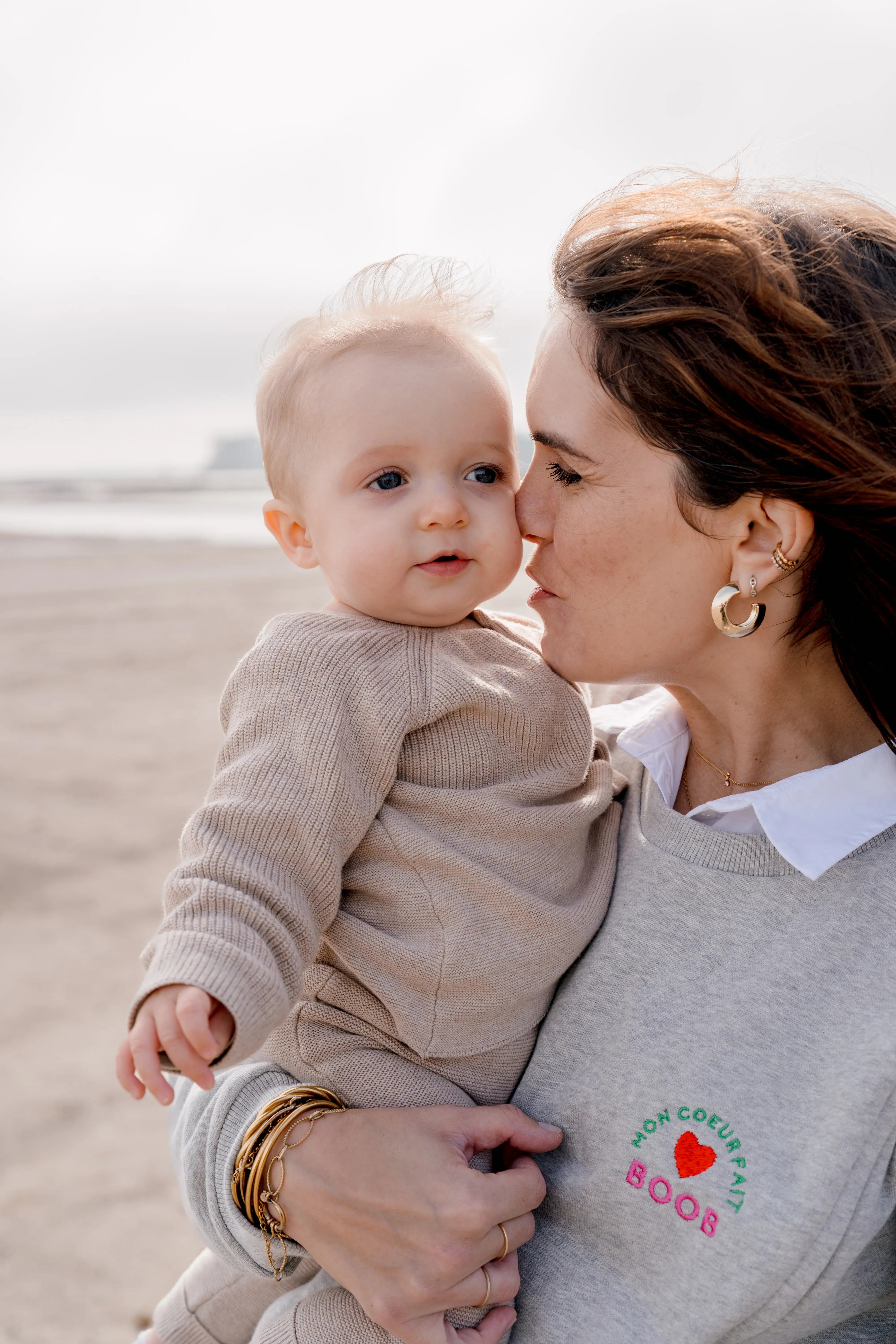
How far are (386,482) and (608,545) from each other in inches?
14.0

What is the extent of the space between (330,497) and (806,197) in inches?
34.0

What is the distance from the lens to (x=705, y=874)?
1.61 metres

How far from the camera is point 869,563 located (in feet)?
5.41

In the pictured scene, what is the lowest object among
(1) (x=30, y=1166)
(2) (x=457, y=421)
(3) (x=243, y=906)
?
(1) (x=30, y=1166)

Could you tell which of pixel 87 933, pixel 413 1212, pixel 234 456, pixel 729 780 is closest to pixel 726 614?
pixel 729 780

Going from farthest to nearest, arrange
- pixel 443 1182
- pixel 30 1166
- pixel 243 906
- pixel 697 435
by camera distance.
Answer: pixel 30 1166
pixel 697 435
pixel 443 1182
pixel 243 906

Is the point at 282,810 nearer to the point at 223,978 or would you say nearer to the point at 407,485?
the point at 223,978

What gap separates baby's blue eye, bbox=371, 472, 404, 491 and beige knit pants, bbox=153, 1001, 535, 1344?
78 centimetres

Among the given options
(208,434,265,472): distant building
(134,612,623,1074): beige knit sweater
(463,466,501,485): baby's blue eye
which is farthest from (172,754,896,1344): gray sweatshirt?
(208,434,265,472): distant building

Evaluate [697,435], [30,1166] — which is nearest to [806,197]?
[697,435]

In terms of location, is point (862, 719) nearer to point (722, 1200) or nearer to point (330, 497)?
point (722, 1200)

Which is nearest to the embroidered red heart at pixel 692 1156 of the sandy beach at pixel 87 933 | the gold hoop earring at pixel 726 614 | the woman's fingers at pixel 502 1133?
the woman's fingers at pixel 502 1133

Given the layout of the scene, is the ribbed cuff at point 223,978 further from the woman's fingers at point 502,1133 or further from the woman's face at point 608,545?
the woman's face at point 608,545

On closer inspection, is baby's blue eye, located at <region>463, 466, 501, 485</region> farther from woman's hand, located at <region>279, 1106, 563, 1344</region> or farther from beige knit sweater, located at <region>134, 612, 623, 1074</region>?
woman's hand, located at <region>279, 1106, 563, 1344</region>
